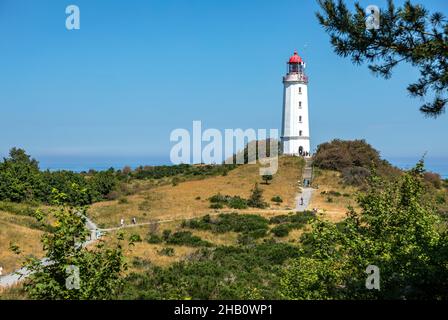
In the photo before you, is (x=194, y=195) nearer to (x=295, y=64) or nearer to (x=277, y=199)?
(x=277, y=199)

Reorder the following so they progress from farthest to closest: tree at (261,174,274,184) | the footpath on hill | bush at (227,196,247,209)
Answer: tree at (261,174,274,184) < the footpath on hill < bush at (227,196,247,209)

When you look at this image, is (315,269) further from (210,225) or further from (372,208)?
(210,225)

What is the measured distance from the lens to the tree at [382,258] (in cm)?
1061

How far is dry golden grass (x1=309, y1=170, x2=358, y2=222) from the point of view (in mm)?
38781

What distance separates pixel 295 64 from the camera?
6284cm

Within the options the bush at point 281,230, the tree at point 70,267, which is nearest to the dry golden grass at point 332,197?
the bush at point 281,230

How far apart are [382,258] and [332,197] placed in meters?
35.4

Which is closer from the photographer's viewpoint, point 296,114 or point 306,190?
point 306,190

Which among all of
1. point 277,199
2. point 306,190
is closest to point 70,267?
point 277,199

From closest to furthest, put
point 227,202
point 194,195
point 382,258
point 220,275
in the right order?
point 382,258, point 220,275, point 227,202, point 194,195

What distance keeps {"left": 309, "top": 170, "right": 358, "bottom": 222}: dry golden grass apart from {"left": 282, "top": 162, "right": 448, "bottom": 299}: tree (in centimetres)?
2145

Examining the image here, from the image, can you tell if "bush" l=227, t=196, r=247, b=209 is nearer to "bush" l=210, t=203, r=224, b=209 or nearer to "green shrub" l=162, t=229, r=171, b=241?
"bush" l=210, t=203, r=224, b=209

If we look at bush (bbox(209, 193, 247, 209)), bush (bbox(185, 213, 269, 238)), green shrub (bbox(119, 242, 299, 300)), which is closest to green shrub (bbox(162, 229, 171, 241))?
bush (bbox(185, 213, 269, 238))

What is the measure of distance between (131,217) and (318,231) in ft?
94.5
